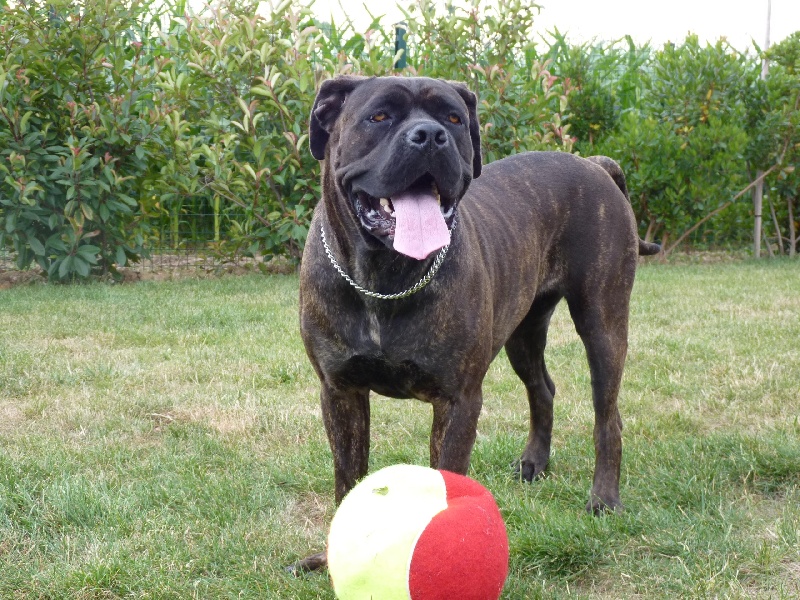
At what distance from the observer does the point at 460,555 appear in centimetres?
218

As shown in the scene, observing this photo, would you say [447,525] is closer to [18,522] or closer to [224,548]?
[224,548]

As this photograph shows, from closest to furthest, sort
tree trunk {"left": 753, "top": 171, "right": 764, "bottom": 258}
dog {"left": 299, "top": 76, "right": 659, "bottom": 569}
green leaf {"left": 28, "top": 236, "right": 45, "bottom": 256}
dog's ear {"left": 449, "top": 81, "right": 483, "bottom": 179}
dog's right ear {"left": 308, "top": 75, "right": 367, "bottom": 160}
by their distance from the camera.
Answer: dog {"left": 299, "top": 76, "right": 659, "bottom": 569}
dog's right ear {"left": 308, "top": 75, "right": 367, "bottom": 160}
dog's ear {"left": 449, "top": 81, "right": 483, "bottom": 179}
green leaf {"left": 28, "top": 236, "right": 45, "bottom": 256}
tree trunk {"left": 753, "top": 171, "right": 764, "bottom": 258}

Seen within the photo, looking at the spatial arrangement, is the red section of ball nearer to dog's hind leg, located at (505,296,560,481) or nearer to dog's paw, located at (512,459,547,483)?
dog's paw, located at (512,459,547,483)

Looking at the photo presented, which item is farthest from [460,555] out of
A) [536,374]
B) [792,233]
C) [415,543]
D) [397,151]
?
[792,233]

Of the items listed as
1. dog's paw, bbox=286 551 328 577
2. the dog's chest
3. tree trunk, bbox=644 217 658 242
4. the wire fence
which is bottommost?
the wire fence

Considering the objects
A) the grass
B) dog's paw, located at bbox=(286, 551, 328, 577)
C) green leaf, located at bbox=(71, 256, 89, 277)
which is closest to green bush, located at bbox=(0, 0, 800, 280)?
green leaf, located at bbox=(71, 256, 89, 277)

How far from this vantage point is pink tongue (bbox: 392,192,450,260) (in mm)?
2613

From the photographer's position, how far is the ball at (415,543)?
2.14m

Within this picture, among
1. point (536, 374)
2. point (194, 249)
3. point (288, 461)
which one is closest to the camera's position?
point (288, 461)

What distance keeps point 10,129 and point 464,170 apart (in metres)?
6.61

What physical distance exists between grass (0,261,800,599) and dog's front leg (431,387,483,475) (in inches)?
14.6

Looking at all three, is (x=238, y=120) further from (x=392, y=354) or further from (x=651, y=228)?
(x=392, y=354)

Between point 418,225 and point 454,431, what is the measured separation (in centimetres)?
66

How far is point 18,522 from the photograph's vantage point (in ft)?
10.2
